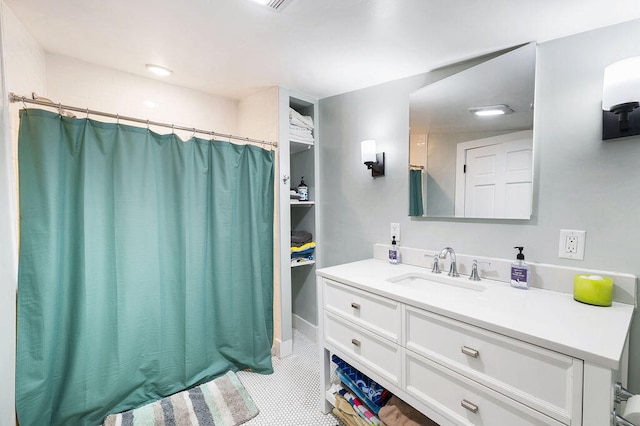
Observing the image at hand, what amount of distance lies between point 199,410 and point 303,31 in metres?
2.26

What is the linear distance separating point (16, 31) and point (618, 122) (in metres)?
2.81

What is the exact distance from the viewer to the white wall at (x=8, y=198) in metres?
1.23

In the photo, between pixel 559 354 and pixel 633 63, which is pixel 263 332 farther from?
pixel 633 63

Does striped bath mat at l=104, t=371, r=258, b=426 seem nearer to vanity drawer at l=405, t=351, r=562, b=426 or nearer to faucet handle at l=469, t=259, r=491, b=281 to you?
vanity drawer at l=405, t=351, r=562, b=426

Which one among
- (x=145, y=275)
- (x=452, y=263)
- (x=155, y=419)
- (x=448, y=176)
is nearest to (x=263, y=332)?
(x=155, y=419)

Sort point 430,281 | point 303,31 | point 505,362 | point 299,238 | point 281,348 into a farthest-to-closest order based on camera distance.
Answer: point 299,238 < point 281,348 < point 430,281 < point 303,31 < point 505,362

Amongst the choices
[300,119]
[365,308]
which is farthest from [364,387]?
[300,119]

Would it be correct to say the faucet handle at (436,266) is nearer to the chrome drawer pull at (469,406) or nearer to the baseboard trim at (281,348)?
the chrome drawer pull at (469,406)

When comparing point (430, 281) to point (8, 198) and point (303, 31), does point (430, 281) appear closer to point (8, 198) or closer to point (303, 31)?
point (303, 31)

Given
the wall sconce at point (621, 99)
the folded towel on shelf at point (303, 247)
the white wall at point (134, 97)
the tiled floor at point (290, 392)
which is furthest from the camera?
the folded towel on shelf at point (303, 247)

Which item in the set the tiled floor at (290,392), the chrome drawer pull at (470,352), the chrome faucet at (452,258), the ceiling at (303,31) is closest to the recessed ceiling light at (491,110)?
the ceiling at (303,31)

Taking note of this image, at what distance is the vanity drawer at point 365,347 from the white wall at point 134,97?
1908mm

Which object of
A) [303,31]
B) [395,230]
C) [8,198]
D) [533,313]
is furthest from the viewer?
[395,230]

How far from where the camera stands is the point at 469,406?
1040 mm
